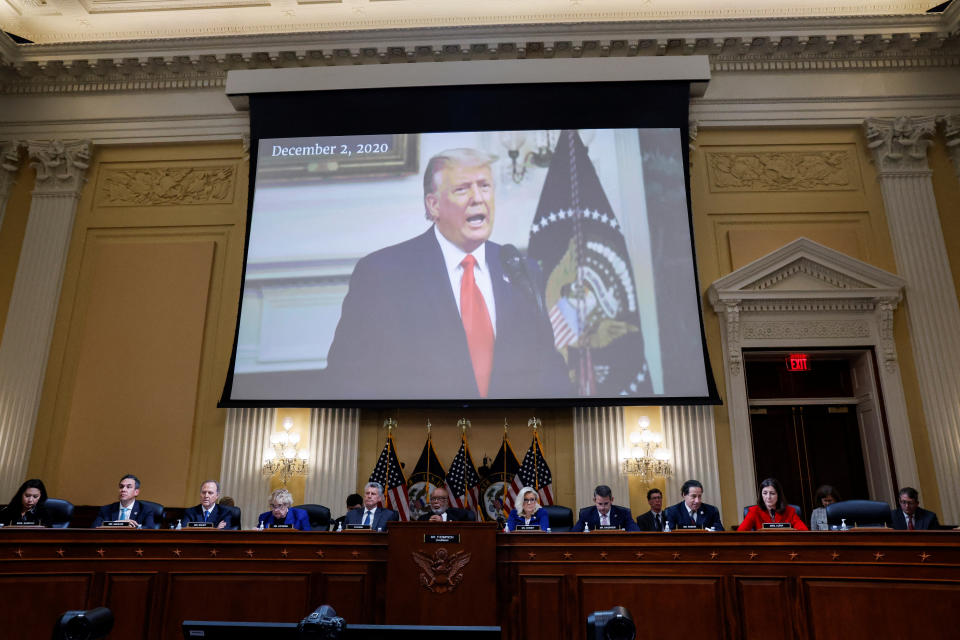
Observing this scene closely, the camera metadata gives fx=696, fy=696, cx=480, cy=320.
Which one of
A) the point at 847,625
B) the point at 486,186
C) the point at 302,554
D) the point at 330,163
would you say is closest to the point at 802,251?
the point at 486,186

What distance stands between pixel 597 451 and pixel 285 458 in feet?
11.7

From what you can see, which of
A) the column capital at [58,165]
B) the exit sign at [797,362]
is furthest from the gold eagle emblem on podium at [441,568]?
the column capital at [58,165]

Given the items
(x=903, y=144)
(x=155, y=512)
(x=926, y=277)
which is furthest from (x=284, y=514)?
(x=903, y=144)

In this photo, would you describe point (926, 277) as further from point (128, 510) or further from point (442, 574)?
point (128, 510)

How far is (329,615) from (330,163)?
753 cm

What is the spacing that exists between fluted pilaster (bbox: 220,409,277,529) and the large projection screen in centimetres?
32

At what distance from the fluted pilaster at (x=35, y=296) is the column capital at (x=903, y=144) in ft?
34.3

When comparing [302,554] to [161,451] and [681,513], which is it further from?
[161,451]

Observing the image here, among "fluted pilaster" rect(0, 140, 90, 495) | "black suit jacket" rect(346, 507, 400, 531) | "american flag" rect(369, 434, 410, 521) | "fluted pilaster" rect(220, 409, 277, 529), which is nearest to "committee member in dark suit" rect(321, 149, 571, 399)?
"american flag" rect(369, 434, 410, 521)

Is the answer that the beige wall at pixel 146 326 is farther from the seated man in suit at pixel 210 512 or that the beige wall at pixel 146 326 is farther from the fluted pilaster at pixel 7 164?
the seated man in suit at pixel 210 512

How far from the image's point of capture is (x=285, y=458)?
797 cm

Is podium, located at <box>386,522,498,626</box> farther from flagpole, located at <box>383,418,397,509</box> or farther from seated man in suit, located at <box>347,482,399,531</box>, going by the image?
flagpole, located at <box>383,418,397,509</box>

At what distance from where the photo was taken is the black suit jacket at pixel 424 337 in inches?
313

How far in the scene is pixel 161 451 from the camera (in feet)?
27.0
